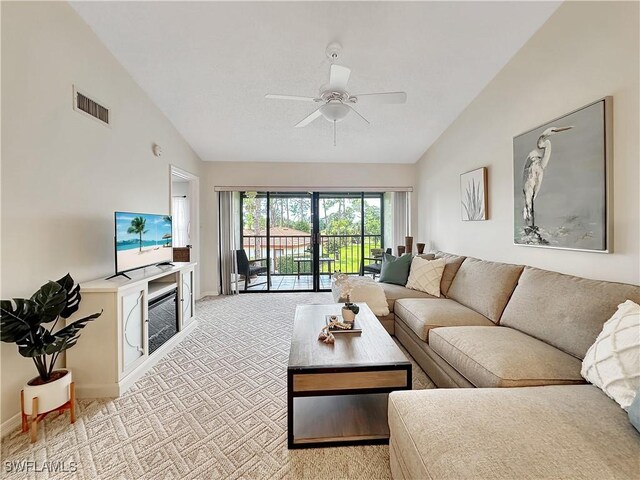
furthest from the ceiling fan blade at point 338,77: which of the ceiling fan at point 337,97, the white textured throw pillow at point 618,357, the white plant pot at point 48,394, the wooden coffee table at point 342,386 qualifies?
the white plant pot at point 48,394

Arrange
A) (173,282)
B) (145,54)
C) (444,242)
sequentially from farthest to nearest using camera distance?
Result: (444,242), (173,282), (145,54)

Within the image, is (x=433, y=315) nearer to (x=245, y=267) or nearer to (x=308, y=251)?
(x=308, y=251)

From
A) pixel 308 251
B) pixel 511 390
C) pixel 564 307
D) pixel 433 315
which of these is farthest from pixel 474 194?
pixel 308 251

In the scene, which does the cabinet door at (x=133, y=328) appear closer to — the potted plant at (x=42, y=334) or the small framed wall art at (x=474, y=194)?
the potted plant at (x=42, y=334)

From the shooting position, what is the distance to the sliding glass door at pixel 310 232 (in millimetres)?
5273

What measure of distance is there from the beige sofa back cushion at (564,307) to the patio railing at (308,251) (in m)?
3.35

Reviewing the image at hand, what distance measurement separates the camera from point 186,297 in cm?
335

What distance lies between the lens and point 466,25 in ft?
7.59

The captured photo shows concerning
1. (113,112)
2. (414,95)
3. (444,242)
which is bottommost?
(444,242)

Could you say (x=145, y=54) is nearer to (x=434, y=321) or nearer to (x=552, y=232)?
(x=434, y=321)

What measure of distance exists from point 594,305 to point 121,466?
2754 mm

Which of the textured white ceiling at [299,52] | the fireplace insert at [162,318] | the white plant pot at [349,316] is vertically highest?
the textured white ceiling at [299,52]

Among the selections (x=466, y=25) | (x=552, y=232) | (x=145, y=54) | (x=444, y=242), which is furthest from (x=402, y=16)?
(x=444, y=242)

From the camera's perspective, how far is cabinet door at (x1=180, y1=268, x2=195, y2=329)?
3203 mm
